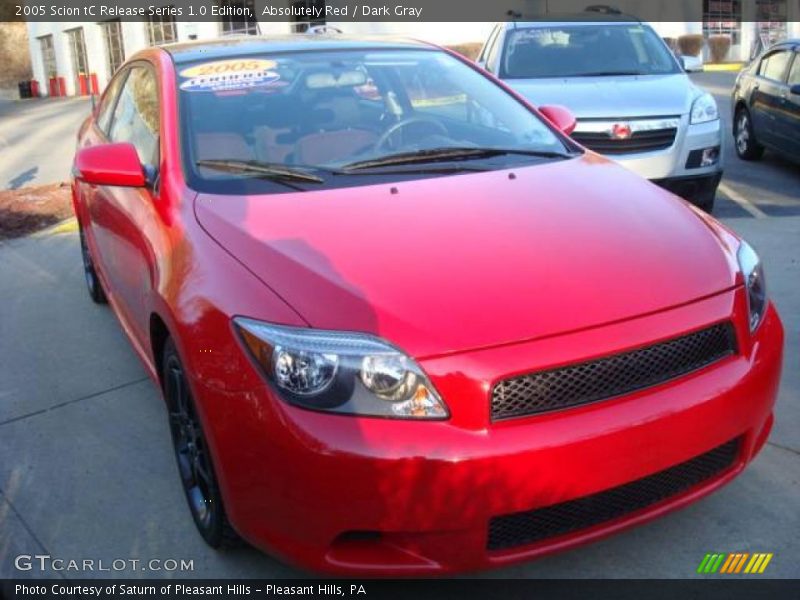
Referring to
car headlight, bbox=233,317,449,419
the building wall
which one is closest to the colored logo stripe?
car headlight, bbox=233,317,449,419

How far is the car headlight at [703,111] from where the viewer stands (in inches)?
263

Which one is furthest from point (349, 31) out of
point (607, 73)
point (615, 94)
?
point (615, 94)

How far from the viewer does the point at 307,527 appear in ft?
7.70

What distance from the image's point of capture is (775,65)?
9.46 metres

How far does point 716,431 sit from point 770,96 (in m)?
7.64

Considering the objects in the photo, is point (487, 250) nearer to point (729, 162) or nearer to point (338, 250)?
point (338, 250)

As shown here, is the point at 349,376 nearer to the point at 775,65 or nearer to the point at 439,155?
the point at 439,155

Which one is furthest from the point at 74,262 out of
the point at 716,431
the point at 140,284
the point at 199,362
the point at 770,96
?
the point at 770,96

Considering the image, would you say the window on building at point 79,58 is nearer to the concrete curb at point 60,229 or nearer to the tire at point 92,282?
the concrete curb at point 60,229

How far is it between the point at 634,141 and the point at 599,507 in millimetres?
4688

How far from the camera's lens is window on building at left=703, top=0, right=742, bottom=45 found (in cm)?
3097

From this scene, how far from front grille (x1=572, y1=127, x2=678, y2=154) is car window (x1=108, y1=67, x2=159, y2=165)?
3464 millimetres

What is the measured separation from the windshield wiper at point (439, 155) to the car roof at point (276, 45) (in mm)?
901

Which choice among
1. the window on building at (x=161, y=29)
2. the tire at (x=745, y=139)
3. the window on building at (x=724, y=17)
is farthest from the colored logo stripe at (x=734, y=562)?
the window on building at (x=724, y=17)
